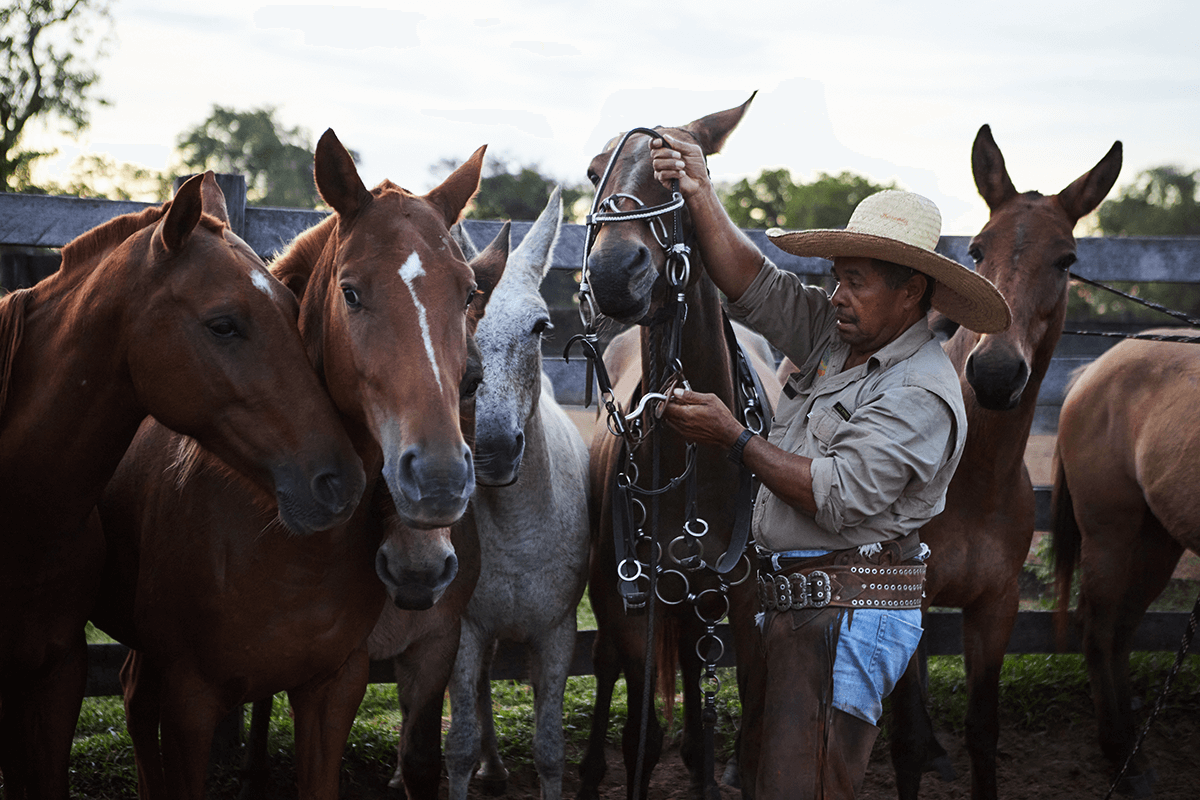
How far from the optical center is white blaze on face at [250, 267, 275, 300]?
242 cm

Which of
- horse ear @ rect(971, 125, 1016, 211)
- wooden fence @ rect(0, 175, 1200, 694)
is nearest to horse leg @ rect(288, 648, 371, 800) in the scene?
wooden fence @ rect(0, 175, 1200, 694)

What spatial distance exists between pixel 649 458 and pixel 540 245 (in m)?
1.11

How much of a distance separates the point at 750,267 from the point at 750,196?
26517mm

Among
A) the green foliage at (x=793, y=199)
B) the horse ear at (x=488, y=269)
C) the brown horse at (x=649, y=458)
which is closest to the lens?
the brown horse at (x=649, y=458)

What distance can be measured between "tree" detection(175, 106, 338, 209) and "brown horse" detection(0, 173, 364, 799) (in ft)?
91.2

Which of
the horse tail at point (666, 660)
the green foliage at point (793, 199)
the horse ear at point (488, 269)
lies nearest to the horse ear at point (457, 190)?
the horse ear at point (488, 269)

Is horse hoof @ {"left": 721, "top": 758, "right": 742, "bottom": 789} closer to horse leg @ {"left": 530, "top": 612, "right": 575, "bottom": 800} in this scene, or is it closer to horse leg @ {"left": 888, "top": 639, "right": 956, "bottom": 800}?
horse leg @ {"left": 888, "top": 639, "right": 956, "bottom": 800}

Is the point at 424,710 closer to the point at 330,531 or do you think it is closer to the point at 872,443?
the point at 330,531

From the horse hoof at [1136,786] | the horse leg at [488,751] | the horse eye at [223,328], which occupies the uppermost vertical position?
the horse eye at [223,328]

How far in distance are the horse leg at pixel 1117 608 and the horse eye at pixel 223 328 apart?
4388mm

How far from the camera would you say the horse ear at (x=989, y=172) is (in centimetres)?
398

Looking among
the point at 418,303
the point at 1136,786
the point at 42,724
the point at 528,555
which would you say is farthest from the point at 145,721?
the point at 1136,786

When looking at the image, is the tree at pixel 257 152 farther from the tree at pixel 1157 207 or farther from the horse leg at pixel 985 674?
the horse leg at pixel 985 674

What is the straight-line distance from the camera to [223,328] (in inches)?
91.9
